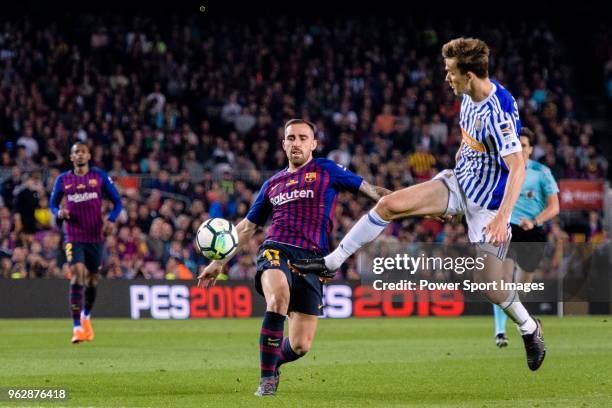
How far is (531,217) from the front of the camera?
13.5 m

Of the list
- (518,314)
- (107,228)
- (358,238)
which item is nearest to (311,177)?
(358,238)

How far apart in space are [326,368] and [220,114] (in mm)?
16118

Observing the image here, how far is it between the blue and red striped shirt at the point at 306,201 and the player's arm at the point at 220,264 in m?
Answer: 0.21

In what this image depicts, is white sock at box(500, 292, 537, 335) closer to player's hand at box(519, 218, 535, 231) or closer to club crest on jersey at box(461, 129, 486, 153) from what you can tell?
club crest on jersey at box(461, 129, 486, 153)

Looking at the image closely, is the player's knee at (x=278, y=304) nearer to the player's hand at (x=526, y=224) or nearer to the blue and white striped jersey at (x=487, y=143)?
the blue and white striped jersey at (x=487, y=143)

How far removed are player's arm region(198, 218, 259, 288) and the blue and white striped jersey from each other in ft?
5.58

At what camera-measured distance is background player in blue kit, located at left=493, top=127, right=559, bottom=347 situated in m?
13.0

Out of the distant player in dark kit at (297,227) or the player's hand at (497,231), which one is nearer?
the player's hand at (497,231)

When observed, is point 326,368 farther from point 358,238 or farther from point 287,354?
point 358,238

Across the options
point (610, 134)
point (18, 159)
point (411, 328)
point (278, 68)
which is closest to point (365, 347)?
point (411, 328)

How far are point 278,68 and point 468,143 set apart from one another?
19.9 meters

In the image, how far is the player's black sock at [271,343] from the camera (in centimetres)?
843

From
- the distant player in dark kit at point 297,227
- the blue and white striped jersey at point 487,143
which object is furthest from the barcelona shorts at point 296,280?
the blue and white striped jersey at point 487,143

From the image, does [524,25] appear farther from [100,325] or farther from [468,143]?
[468,143]
